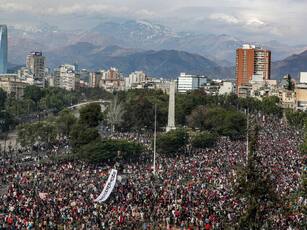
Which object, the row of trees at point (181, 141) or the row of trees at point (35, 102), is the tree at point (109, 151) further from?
the row of trees at point (35, 102)

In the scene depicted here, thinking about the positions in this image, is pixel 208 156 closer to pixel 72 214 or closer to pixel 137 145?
pixel 137 145

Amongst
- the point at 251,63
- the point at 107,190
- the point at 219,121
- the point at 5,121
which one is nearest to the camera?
the point at 107,190

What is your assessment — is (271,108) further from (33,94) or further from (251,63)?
(251,63)

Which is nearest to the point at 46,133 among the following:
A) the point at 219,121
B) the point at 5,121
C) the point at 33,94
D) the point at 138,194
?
the point at 219,121

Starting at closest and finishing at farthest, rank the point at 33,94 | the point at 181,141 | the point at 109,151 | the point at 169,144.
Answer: the point at 109,151, the point at 169,144, the point at 181,141, the point at 33,94

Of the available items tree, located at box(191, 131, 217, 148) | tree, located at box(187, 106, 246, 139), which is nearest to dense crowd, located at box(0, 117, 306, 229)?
tree, located at box(191, 131, 217, 148)
